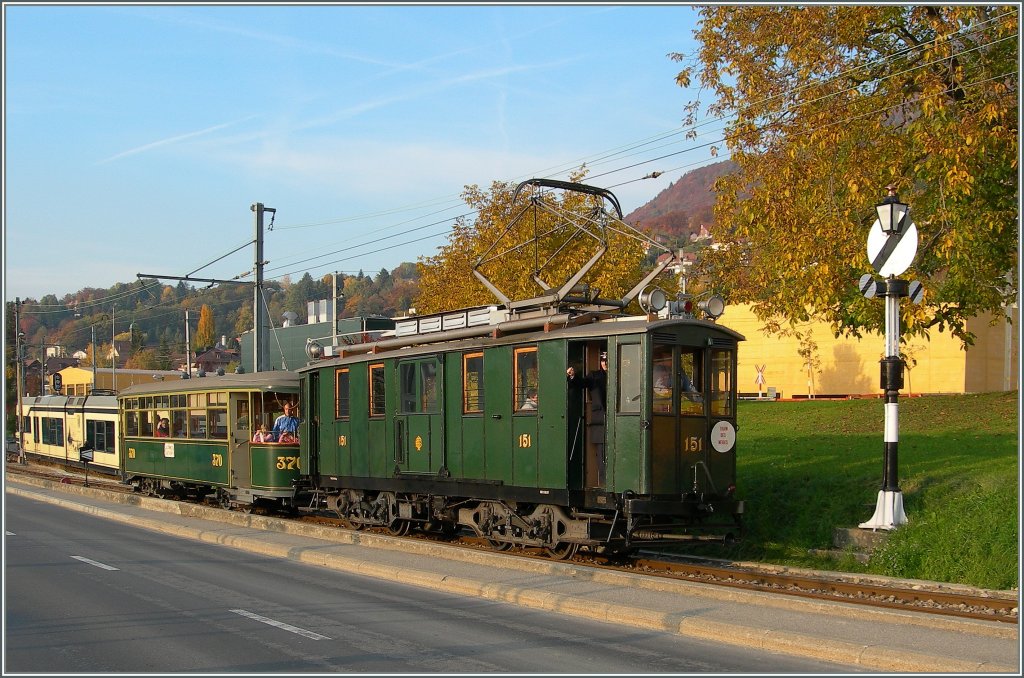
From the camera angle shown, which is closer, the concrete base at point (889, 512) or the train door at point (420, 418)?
the concrete base at point (889, 512)

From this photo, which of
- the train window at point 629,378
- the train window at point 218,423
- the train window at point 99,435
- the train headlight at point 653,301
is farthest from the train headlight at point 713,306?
the train window at point 99,435

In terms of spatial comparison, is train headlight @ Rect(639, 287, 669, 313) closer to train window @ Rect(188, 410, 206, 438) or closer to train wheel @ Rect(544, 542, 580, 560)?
train wheel @ Rect(544, 542, 580, 560)

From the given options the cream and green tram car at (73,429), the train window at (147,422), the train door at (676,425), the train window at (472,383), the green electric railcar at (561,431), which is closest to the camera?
the train door at (676,425)

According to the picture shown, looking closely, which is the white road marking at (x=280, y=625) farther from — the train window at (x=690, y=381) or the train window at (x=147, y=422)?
the train window at (x=147, y=422)

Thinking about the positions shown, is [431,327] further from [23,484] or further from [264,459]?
[23,484]

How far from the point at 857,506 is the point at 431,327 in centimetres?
737

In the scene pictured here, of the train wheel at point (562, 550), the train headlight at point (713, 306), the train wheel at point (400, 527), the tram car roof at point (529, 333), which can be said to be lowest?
the train wheel at point (400, 527)

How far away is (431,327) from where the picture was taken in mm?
18047

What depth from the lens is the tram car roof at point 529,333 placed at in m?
14.2

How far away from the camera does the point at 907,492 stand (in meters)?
15.5

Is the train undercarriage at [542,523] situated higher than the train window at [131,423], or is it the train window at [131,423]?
the train window at [131,423]

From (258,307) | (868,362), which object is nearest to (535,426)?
(258,307)

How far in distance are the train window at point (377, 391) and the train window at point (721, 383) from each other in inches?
249

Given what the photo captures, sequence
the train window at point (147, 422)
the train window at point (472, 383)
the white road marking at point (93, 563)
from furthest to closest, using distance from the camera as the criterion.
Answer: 1. the train window at point (147, 422)
2. the train window at point (472, 383)
3. the white road marking at point (93, 563)
